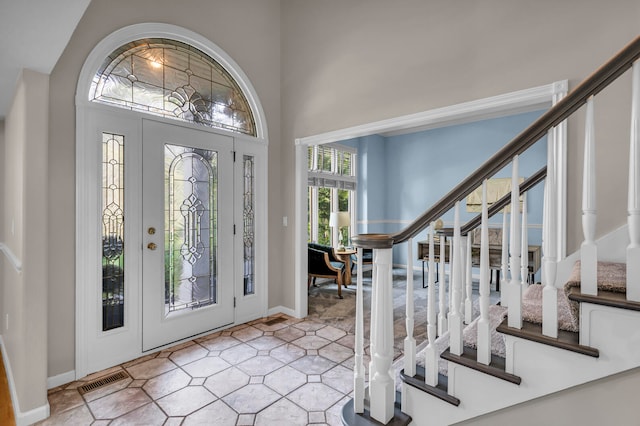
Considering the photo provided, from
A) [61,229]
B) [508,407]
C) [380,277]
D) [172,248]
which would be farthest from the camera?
[172,248]

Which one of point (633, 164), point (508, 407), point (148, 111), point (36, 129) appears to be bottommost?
point (508, 407)

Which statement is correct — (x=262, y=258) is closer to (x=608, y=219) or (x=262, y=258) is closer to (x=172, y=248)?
(x=172, y=248)

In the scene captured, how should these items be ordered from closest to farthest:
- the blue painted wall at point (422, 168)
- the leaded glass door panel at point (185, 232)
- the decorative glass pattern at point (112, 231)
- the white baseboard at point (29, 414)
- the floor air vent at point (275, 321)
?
1. the white baseboard at point (29, 414)
2. the decorative glass pattern at point (112, 231)
3. the leaded glass door panel at point (185, 232)
4. the floor air vent at point (275, 321)
5. the blue painted wall at point (422, 168)

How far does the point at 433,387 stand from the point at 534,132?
1.26 m

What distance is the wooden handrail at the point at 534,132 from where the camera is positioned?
116 centimetres

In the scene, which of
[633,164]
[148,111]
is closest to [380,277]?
[633,164]

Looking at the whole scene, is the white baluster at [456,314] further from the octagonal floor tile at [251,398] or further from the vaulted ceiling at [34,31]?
the vaulted ceiling at [34,31]

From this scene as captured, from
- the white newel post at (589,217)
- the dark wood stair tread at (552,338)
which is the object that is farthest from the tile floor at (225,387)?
the white newel post at (589,217)

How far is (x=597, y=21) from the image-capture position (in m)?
2.11

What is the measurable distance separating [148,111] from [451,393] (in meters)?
3.17

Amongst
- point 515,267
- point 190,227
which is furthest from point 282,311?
point 515,267

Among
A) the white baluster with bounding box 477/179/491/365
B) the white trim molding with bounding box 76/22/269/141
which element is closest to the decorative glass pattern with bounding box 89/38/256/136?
the white trim molding with bounding box 76/22/269/141

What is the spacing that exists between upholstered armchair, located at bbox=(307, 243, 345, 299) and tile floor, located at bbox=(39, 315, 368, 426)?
162 cm

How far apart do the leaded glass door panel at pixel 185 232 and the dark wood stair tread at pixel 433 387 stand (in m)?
2.30
